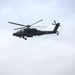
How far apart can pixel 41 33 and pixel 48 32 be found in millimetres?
3930

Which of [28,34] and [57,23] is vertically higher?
[57,23]

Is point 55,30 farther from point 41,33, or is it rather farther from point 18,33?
point 18,33

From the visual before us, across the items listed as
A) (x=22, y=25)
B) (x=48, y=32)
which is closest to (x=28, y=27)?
(x=22, y=25)

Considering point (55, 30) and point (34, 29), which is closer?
point (34, 29)

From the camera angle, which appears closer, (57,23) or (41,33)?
(41,33)

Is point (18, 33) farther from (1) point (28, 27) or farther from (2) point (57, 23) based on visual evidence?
(2) point (57, 23)

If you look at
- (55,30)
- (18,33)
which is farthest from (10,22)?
(55,30)

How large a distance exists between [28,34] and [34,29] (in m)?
2.97

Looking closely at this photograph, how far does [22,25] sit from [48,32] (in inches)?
422

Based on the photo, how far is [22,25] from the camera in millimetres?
93375

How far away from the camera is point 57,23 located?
99.9 metres

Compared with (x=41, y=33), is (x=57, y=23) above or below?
above

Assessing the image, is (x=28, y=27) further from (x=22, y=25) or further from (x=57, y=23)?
(x=57, y=23)

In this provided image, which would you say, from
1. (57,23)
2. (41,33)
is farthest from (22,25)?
(57,23)
